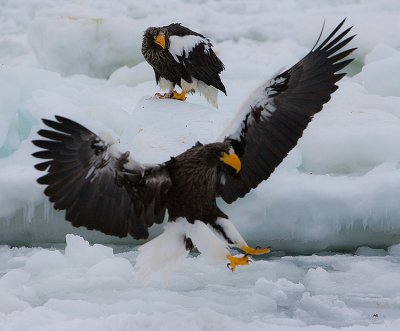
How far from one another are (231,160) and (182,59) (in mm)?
2484

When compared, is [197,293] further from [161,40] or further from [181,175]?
[161,40]

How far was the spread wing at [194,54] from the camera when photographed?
5641 mm

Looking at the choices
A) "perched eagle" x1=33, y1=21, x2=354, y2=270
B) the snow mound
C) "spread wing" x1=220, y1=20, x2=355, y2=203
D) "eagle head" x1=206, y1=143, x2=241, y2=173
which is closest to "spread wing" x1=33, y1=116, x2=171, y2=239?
"perched eagle" x1=33, y1=21, x2=354, y2=270

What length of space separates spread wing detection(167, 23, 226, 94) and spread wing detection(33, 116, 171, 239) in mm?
2408

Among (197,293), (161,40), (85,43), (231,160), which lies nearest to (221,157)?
(231,160)

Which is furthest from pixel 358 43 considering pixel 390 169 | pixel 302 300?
pixel 302 300

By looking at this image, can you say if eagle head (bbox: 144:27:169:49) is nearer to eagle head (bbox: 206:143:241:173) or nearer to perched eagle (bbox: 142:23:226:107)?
perched eagle (bbox: 142:23:226:107)

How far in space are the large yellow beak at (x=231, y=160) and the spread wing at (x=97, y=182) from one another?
0.82 ft

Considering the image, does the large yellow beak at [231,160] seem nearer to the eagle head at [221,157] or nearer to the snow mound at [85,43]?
the eagle head at [221,157]

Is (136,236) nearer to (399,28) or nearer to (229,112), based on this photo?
(229,112)

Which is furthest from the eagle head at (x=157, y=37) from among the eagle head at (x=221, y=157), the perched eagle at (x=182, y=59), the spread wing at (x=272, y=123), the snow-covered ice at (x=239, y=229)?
the eagle head at (x=221, y=157)

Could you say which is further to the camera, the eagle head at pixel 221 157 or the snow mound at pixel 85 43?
the snow mound at pixel 85 43

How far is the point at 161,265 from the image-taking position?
342 cm

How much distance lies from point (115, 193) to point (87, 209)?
13cm
